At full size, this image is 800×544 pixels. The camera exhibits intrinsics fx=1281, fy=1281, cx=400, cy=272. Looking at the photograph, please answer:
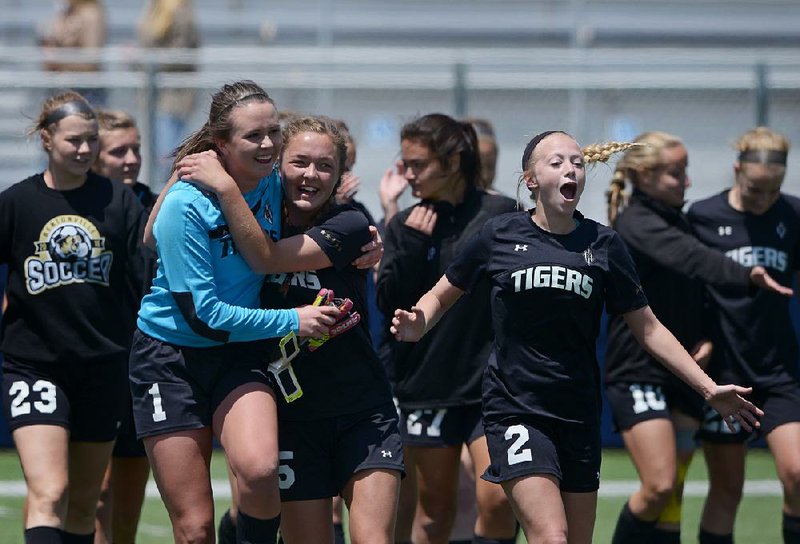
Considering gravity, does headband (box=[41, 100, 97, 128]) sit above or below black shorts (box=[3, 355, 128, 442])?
above

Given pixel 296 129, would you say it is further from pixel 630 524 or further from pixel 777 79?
pixel 777 79

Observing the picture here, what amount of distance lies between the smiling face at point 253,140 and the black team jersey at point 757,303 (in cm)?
294

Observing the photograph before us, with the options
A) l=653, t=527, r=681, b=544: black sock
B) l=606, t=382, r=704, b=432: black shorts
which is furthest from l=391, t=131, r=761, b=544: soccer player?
l=653, t=527, r=681, b=544: black sock

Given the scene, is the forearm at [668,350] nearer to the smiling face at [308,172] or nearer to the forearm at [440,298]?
the forearm at [440,298]

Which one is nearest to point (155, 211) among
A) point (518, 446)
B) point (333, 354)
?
point (333, 354)

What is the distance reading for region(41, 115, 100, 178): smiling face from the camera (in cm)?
586

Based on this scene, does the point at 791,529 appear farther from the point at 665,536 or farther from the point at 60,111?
the point at 60,111

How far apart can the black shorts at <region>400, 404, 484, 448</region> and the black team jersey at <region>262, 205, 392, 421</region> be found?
111 centimetres

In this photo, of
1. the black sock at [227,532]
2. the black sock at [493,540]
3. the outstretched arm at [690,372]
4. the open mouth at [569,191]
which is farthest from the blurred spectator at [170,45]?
the outstretched arm at [690,372]

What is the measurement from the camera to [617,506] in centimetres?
827

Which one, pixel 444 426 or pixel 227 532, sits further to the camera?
pixel 227 532

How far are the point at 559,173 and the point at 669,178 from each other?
1996mm

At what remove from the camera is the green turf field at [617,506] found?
24.7ft

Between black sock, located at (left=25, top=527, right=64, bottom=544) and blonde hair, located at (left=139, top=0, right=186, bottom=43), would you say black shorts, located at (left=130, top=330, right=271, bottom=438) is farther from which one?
blonde hair, located at (left=139, top=0, right=186, bottom=43)
